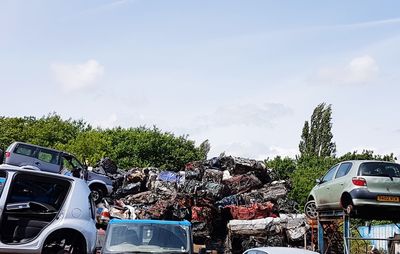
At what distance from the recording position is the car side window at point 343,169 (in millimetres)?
15297

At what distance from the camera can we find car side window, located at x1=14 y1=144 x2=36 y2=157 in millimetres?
23016

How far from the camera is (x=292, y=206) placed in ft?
86.9

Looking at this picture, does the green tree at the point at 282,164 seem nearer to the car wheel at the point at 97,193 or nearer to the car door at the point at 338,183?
the car wheel at the point at 97,193

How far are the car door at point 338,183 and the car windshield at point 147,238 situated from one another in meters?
6.56

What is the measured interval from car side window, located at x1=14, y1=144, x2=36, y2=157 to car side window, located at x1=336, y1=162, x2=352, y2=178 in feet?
41.3

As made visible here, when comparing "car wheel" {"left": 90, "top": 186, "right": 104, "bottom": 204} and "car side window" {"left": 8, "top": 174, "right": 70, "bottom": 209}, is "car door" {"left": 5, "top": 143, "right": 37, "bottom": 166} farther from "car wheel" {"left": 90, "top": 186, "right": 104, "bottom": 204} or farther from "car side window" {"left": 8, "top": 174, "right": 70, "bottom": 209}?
"car side window" {"left": 8, "top": 174, "right": 70, "bottom": 209}

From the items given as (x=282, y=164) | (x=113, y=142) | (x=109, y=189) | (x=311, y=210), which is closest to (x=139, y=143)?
(x=113, y=142)

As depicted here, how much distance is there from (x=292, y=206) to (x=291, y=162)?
24.2 metres

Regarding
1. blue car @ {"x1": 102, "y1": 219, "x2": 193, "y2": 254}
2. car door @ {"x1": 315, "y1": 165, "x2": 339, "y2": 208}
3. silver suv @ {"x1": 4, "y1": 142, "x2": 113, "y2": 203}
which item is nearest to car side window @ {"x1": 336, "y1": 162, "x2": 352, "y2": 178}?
car door @ {"x1": 315, "y1": 165, "x2": 339, "y2": 208}

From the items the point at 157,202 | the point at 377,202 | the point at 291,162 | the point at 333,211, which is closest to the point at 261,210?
the point at 157,202

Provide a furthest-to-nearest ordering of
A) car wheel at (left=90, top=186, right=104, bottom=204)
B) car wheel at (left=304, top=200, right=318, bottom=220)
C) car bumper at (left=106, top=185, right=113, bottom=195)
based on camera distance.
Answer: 1. car bumper at (left=106, top=185, right=113, bottom=195)
2. car wheel at (left=90, top=186, right=104, bottom=204)
3. car wheel at (left=304, top=200, right=318, bottom=220)

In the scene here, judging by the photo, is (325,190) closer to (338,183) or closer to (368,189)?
(338,183)

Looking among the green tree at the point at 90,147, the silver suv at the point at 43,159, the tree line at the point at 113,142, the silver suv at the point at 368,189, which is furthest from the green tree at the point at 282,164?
the silver suv at the point at 368,189

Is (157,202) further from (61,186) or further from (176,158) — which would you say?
(176,158)
